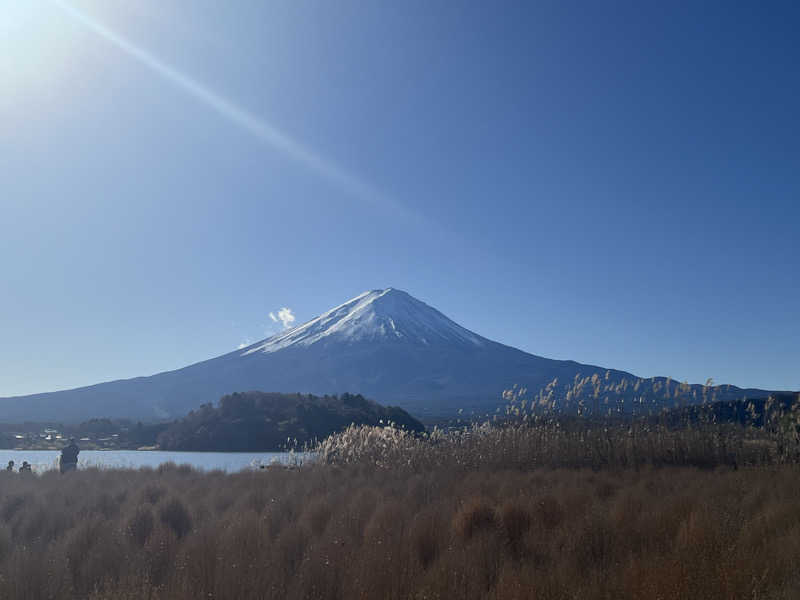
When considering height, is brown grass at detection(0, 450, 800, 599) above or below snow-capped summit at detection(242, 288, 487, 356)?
below

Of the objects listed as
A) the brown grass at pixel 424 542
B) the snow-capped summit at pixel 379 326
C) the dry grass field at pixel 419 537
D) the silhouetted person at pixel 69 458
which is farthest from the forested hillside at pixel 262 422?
the snow-capped summit at pixel 379 326

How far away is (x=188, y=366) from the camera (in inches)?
4811

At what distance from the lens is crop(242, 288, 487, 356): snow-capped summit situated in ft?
441

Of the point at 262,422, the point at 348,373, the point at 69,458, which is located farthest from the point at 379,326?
the point at 69,458

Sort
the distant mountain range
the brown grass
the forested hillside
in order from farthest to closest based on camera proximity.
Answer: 1. the distant mountain range
2. the forested hillside
3. the brown grass

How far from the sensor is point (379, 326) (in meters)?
144

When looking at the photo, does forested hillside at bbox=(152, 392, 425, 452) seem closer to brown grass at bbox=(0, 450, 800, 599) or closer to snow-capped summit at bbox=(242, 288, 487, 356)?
brown grass at bbox=(0, 450, 800, 599)

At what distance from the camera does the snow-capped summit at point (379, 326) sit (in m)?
134

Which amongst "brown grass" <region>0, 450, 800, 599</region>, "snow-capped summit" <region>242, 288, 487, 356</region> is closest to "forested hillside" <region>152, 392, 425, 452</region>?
"brown grass" <region>0, 450, 800, 599</region>

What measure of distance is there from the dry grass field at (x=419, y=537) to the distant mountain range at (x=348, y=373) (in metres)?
75.0

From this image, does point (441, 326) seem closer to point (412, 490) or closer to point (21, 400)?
point (21, 400)

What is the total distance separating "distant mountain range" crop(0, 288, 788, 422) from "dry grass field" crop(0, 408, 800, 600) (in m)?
75.0

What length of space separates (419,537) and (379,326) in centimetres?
13852

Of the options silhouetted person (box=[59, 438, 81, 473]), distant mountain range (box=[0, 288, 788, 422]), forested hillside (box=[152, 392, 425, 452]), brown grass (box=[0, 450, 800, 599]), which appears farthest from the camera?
distant mountain range (box=[0, 288, 788, 422])
